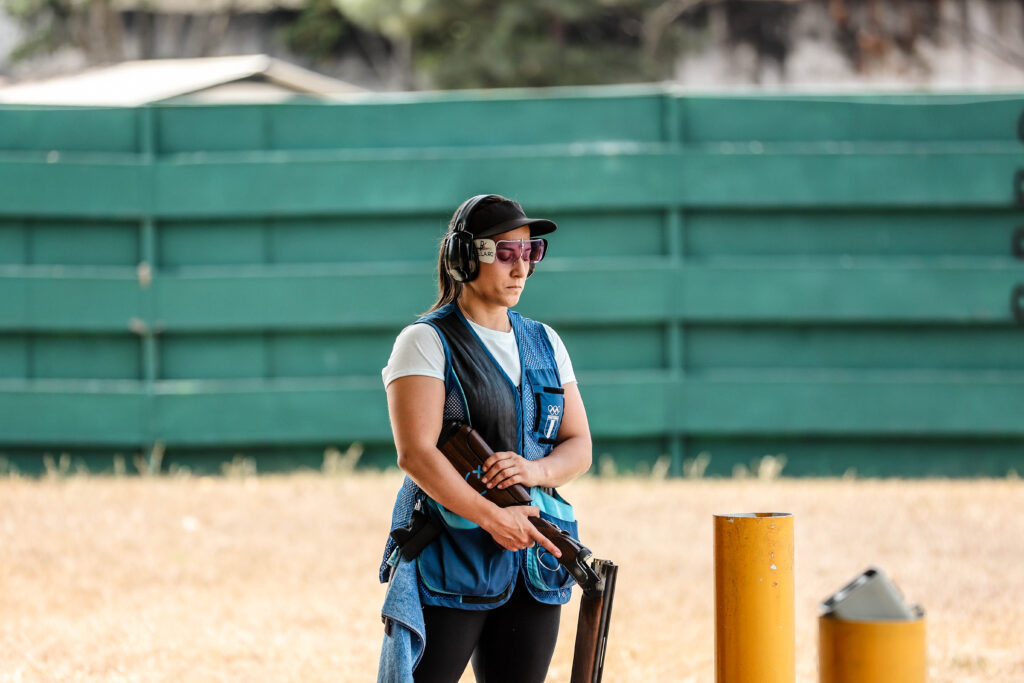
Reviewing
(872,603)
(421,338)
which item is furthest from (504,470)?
(872,603)

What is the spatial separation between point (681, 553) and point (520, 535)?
3.55m

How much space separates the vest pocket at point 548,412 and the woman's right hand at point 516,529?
0.85 ft

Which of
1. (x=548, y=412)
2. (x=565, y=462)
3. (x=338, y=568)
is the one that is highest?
(x=548, y=412)

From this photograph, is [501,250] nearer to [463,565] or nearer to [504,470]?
[504,470]

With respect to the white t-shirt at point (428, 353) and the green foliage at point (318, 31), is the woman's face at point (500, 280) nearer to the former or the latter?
the white t-shirt at point (428, 353)

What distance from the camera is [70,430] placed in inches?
324

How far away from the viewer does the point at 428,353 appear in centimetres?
309

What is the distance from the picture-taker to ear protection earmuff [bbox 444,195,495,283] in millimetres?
3184

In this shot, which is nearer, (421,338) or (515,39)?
(421,338)

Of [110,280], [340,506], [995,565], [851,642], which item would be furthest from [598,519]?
[851,642]

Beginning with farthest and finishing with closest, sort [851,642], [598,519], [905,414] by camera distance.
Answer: [905,414] → [598,519] → [851,642]

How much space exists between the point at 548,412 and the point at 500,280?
369mm

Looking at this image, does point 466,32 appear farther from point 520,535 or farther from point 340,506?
point 520,535

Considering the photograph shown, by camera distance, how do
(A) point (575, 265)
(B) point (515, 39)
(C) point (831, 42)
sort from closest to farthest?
(A) point (575, 265) < (B) point (515, 39) < (C) point (831, 42)
